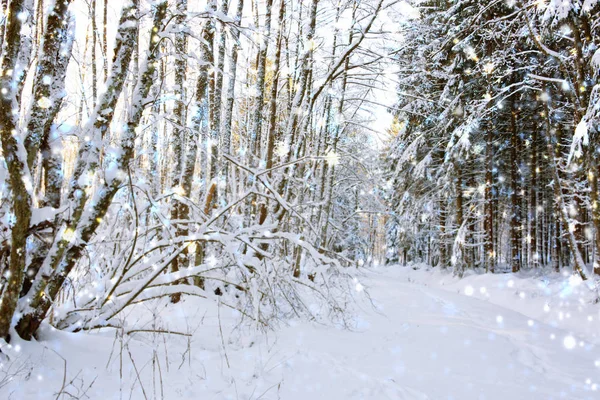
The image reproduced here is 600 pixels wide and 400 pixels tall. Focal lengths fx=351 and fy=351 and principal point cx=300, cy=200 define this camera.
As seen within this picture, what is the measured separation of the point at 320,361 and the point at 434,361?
165cm

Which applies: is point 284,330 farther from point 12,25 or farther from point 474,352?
point 12,25

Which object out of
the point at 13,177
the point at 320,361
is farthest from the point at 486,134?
the point at 13,177

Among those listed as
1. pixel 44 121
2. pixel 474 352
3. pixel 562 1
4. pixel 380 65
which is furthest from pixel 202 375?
pixel 562 1

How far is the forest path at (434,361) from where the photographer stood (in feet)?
10.6

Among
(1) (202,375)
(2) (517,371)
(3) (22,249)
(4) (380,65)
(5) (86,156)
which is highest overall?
(4) (380,65)

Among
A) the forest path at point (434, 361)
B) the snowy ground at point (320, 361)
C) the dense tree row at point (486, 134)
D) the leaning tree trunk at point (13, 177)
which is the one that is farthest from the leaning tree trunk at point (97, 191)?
the dense tree row at point (486, 134)

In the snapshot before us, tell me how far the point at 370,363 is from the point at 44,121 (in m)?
4.02

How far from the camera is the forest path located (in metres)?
3.25

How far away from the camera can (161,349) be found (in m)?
3.55

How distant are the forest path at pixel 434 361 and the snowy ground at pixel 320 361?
2 cm

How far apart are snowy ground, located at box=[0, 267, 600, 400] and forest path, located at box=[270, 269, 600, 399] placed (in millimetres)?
17

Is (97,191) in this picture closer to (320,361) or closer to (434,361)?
(320,361)

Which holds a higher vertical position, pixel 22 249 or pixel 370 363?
pixel 22 249

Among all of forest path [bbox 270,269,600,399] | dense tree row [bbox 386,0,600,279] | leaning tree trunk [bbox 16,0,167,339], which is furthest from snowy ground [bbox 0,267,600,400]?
dense tree row [bbox 386,0,600,279]
